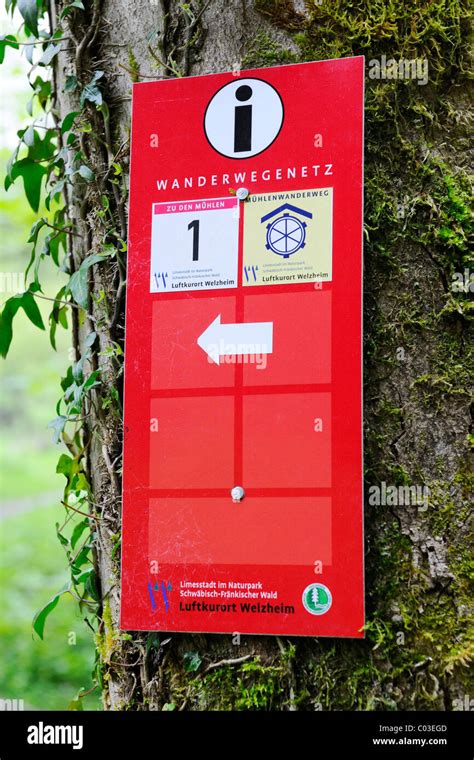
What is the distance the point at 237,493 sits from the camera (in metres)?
1.75

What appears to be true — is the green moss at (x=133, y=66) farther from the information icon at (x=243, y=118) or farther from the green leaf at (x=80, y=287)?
the green leaf at (x=80, y=287)

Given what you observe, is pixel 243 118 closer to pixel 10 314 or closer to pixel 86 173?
pixel 86 173

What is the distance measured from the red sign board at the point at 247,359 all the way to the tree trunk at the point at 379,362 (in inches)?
3.1

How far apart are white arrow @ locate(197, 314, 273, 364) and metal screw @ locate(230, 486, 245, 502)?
31 centimetres

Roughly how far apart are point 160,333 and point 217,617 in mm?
694

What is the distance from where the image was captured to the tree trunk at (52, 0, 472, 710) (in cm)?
169

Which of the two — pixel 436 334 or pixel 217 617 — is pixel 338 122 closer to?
pixel 436 334

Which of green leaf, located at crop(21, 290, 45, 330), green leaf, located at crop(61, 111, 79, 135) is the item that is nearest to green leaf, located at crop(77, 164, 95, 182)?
green leaf, located at crop(61, 111, 79, 135)

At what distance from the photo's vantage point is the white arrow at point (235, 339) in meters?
1.78

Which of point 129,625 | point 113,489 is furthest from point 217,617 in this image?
point 113,489

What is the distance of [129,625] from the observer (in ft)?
5.96

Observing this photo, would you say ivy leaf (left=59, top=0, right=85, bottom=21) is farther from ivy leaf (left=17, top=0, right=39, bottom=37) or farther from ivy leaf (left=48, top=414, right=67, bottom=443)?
ivy leaf (left=48, top=414, right=67, bottom=443)

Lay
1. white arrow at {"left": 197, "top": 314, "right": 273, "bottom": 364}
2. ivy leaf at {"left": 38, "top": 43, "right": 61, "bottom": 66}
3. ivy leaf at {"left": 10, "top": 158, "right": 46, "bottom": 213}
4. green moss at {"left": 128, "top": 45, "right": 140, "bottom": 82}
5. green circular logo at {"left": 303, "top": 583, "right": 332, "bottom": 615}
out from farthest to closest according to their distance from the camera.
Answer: ivy leaf at {"left": 10, "top": 158, "right": 46, "bottom": 213} → ivy leaf at {"left": 38, "top": 43, "right": 61, "bottom": 66} → green moss at {"left": 128, "top": 45, "right": 140, "bottom": 82} → white arrow at {"left": 197, "top": 314, "right": 273, "bottom": 364} → green circular logo at {"left": 303, "top": 583, "right": 332, "bottom": 615}

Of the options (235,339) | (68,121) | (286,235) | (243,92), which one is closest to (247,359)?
(235,339)
